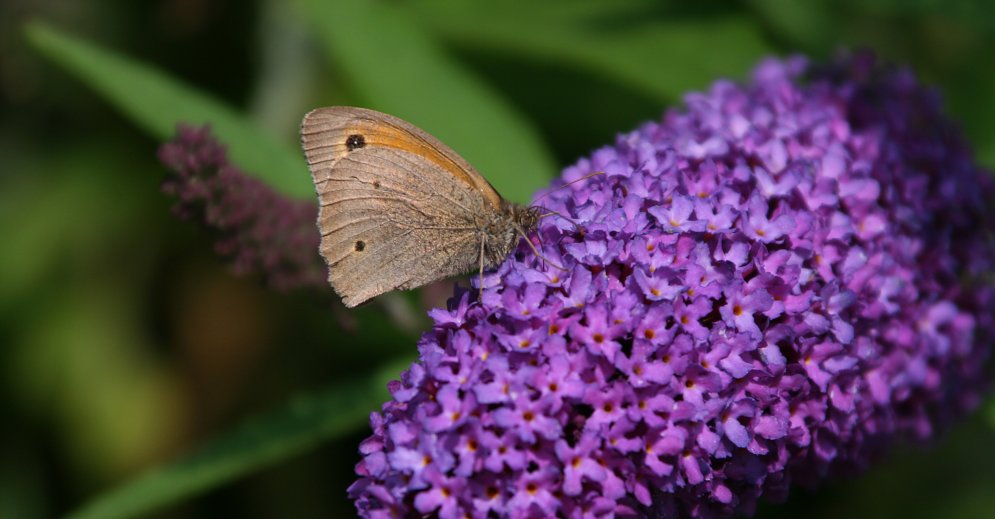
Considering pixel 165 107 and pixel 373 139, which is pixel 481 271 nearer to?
pixel 373 139

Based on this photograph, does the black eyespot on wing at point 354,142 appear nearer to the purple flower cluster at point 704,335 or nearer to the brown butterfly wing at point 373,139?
the brown butterfly wing at point 373,139

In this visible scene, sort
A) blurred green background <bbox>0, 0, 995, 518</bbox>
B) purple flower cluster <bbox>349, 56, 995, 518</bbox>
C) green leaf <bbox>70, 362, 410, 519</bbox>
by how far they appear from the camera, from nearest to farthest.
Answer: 1. purple flower cluster <bbox>349, 56, 995, 518</bbox>
2. green leaf <bbox>70, 362, 410, 519</bbox>
3. blurred green background <bbox>0, 0, 995, 518</bbox>

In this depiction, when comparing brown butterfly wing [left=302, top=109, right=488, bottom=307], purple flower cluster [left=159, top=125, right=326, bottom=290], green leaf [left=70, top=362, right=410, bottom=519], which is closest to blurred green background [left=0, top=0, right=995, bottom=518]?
green leaf [left=70, top=362, right=410, bottom=519]

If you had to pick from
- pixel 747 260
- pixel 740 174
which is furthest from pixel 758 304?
pixel 740 174

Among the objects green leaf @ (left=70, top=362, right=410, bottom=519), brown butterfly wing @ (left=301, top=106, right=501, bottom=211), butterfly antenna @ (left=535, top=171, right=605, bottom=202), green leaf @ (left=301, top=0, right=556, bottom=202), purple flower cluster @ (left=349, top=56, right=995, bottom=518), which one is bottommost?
purple flower cluster @ (left=349, top=56, right=995, bottom=518)

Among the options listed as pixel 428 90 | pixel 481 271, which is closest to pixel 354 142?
pixel 481 271

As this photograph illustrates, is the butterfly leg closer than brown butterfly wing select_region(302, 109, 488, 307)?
Yes

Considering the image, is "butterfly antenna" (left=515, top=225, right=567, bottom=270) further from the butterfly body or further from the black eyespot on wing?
the black eyespot on wing

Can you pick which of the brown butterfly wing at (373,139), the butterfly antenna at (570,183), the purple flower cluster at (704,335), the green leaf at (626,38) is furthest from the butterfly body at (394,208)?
the green leaf at (626,38)
